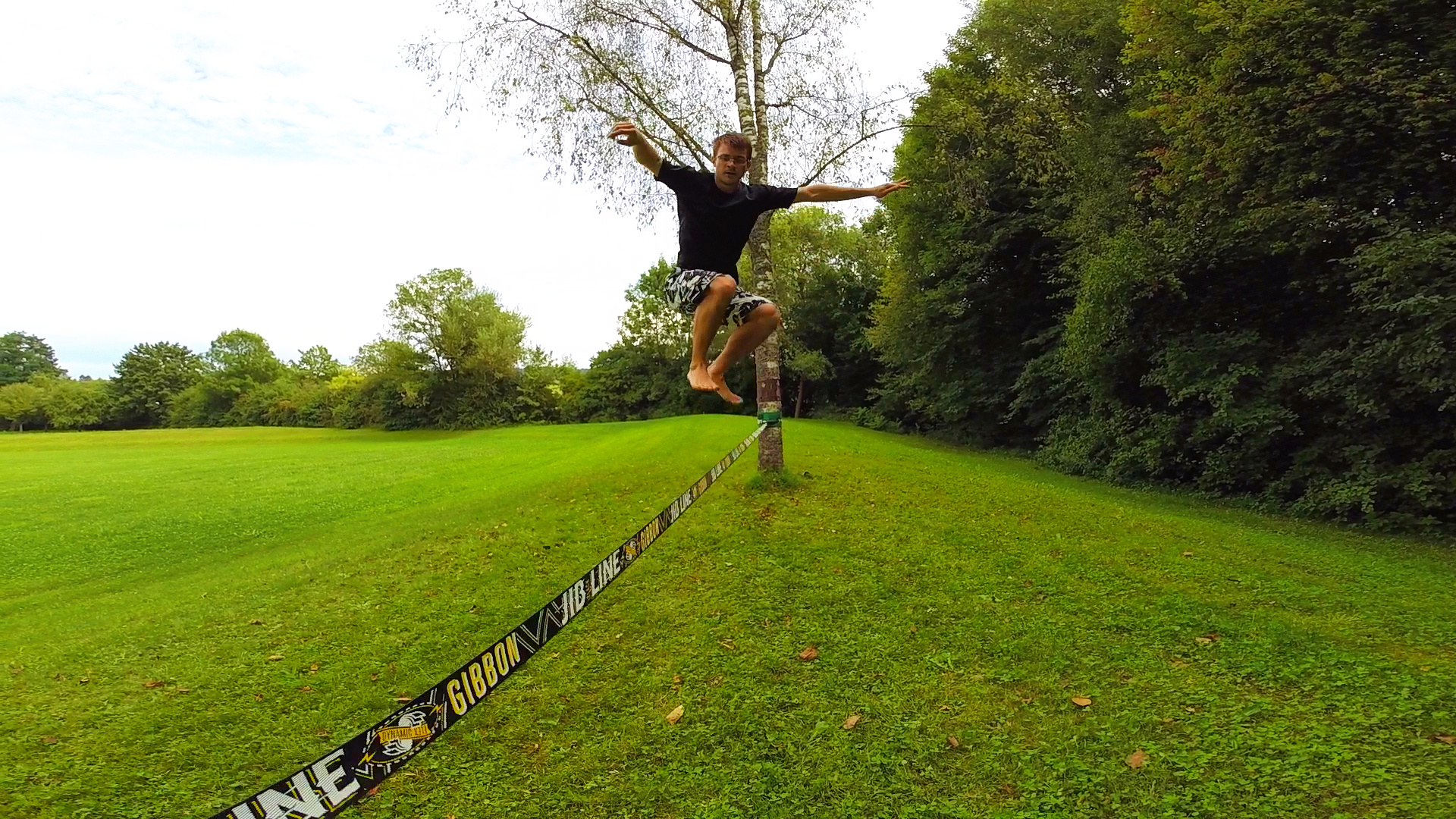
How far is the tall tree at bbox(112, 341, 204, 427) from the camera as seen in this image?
6216 cm

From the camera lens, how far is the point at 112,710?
14.7 feet

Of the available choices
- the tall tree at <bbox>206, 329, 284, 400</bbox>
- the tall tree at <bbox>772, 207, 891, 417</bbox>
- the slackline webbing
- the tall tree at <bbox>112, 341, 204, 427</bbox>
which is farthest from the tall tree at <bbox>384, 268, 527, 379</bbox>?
the slackline webbing

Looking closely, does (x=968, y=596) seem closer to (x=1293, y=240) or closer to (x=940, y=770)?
(x=940, y=770)

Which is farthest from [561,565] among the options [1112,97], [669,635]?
[1112,97]

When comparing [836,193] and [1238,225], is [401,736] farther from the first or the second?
[1238,225]

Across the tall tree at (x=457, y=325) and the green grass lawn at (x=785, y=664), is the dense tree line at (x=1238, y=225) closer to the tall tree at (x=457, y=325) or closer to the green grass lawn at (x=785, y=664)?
the green grass lawn at (x=785, y=664)

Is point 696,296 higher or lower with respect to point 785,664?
higher

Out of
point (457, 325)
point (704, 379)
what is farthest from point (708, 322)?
point (457, 325)

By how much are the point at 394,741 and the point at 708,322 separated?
2516 mm

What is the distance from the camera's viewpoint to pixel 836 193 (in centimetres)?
415

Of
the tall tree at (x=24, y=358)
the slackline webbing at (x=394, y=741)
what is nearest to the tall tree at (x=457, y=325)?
the slackline webbing at (x=394, y=741)

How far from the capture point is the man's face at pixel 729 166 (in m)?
3.42

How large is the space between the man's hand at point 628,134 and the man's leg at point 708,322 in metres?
0.77

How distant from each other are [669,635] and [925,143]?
1510 cm
